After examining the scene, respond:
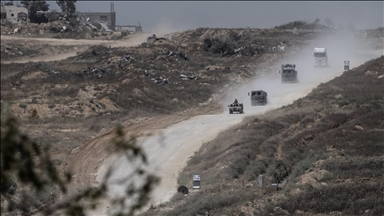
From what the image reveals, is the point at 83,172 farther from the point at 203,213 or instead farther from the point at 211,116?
the point at 211,116

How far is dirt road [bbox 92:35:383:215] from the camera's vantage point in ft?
114

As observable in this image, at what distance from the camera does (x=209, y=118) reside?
5175 centimetres

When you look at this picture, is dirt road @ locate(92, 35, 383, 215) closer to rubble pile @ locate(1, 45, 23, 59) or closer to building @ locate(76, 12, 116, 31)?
rubble pile @ locate(1, 45, 23, 59)

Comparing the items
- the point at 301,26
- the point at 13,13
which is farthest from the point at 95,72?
the point at 13,13

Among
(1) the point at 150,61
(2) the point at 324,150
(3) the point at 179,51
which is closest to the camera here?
(2) the point at 324,150

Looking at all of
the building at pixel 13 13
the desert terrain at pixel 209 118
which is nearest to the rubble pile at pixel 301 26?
the desert terrain at pixel 209 118

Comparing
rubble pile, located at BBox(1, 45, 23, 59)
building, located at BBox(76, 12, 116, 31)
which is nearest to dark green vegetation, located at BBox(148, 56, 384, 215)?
rubble pile, located at BBox(1, 45, 23, 59)

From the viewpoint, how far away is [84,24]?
132750 mm

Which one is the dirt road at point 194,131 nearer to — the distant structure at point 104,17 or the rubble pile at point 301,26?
the rubble pile at point 301,26

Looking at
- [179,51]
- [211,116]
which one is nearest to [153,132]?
[211,116]

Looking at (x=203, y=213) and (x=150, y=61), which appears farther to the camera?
(x=150, y=61)

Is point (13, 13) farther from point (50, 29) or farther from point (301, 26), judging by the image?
point (301, 26)

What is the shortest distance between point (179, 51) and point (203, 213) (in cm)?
6634

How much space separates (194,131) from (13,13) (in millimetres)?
102150
